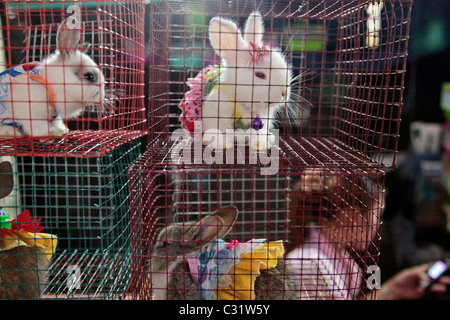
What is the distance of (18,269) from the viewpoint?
127 cm

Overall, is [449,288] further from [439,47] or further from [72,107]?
[72,107]

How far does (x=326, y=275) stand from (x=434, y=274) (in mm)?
751

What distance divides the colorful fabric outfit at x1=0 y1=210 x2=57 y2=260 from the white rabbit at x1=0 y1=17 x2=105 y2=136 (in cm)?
28

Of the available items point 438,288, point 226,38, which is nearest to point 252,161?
point 226,38

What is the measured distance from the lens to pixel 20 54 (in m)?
1.84

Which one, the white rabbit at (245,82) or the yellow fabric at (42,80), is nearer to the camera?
the yellow fabric at (42,80)

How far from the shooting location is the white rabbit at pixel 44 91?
4.06 ft

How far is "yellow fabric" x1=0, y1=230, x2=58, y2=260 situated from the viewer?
1213 mm

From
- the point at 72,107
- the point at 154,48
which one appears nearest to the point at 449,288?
the point at 154,48

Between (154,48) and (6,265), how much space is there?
0.90 meters

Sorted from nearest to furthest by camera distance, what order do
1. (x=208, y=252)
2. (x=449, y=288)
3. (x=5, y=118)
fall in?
(x=5, y=118) < (x=208, y=252) < (x=449, y=288)

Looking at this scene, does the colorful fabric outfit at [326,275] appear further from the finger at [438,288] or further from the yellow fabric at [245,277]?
the finger at [438,288]

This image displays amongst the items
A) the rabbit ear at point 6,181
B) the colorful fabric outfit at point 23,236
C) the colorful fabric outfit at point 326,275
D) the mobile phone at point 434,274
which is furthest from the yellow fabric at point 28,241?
the mobile phone at point 434,274

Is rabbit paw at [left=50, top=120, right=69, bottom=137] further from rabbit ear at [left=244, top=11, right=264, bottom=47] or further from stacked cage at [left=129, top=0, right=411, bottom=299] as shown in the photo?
rabbit ear at [left=244, top=11, right=264, bottom=47]
